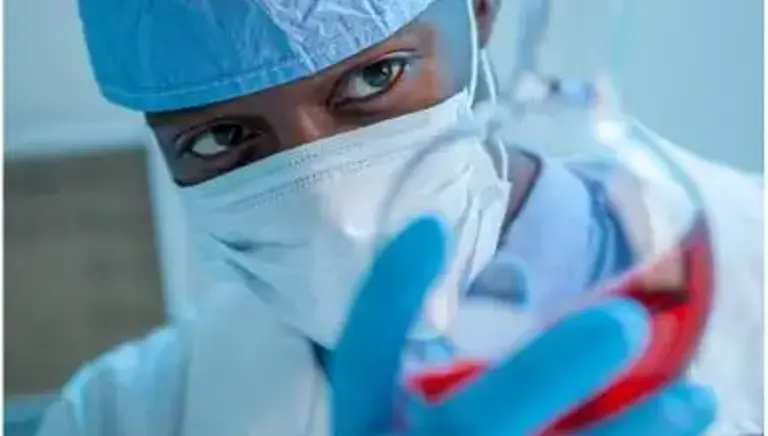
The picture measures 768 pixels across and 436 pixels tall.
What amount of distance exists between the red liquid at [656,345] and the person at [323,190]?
0.02 meters

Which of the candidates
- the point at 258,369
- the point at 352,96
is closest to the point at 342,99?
the point at 352,96

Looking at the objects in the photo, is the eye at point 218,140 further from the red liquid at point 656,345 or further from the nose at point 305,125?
the red liquid at point 656,345

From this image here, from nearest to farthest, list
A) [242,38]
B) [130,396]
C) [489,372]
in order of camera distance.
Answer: [489,372] → [242,38] → [130,396]

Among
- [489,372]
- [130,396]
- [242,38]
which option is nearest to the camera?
[489,372]

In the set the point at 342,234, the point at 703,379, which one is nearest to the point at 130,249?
the point at 342,234

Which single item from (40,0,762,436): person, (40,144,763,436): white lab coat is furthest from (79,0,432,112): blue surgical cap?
(40,144,763,436): white lab coat

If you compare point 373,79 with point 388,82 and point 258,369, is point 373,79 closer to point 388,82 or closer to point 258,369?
point 388,82

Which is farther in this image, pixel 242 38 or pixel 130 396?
pixel 130 396

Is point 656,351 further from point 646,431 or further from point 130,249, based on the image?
point 130,249

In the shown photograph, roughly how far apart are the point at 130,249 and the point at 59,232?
8 centimetres

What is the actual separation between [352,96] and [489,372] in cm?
21

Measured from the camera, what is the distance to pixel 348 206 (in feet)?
2.33

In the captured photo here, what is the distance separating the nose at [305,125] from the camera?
0.72m

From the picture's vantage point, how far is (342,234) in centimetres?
71
